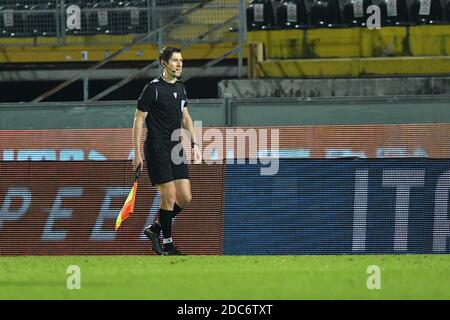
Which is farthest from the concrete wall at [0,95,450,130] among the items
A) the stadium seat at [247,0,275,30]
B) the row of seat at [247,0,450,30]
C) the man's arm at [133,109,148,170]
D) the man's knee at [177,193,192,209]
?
the man's arm at [133,109,148,170]

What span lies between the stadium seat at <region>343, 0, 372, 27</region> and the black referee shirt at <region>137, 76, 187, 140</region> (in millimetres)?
8486

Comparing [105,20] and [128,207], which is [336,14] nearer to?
[105,20]

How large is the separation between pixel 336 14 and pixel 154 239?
9017mm

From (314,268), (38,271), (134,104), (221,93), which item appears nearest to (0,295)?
(38,271)

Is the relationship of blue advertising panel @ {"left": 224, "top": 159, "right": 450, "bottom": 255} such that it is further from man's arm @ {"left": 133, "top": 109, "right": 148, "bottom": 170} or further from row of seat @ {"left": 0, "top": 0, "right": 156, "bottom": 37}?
row of seat @ {"left": 0, "top": 0, "right": 156, "bottom": 37}

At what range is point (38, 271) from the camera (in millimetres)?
10875

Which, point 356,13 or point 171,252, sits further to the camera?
point 356,13

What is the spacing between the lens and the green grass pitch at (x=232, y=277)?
9.13 meters

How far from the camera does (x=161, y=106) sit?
12008mm

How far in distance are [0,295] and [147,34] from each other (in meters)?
11.5

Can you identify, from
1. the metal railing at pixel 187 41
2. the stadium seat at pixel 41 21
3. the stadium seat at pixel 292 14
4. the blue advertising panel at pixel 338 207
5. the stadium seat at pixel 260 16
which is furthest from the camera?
the stadium seat at pixel 41 21

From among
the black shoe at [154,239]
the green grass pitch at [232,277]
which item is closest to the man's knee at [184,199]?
the black shoe at [154,239]

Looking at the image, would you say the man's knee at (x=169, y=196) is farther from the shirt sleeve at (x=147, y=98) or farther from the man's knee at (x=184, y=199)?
the shirt sleeve at (x=147, y=98)

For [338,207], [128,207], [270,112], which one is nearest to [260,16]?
[270,112]
